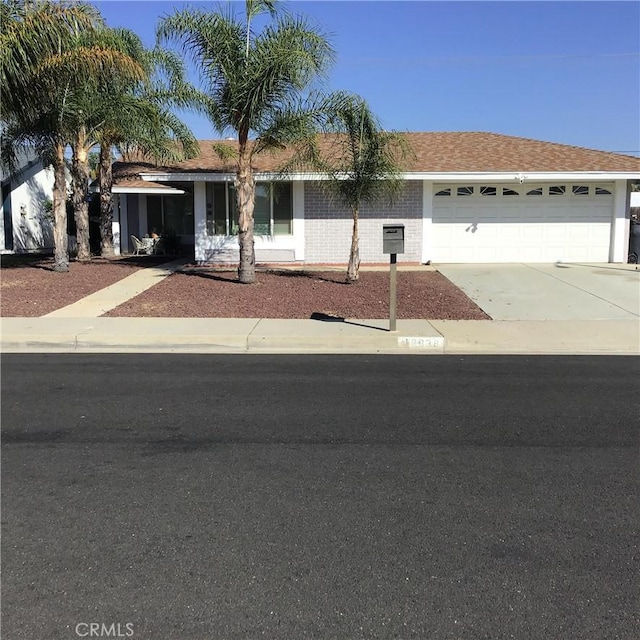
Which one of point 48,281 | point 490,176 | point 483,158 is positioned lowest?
point 48,281

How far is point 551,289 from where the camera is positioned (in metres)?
14.0

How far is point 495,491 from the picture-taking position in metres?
4.12

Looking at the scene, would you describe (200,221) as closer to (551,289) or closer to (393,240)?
(551,289)

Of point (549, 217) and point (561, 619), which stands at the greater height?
point (549, 217)

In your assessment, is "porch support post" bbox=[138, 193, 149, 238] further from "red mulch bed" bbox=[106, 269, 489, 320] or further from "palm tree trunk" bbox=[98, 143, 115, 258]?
"red mulch bed" bbox=[106, 269, 489, 320]

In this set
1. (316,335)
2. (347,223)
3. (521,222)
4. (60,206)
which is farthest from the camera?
(521,222)

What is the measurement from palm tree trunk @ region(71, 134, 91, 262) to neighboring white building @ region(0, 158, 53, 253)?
19.7 feet

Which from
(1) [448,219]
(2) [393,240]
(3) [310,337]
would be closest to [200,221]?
(1) [448,219]

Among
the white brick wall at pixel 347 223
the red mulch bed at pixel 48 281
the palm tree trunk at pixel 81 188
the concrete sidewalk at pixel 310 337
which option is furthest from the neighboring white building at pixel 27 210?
the concrete sidewalk at pixel 310 337

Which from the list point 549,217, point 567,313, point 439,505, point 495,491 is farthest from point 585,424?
point 549,217

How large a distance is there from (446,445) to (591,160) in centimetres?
1670

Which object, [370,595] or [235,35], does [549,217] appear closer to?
[235,35]

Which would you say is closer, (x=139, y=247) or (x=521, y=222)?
(x=521, y=222)

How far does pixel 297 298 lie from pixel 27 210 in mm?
17953
